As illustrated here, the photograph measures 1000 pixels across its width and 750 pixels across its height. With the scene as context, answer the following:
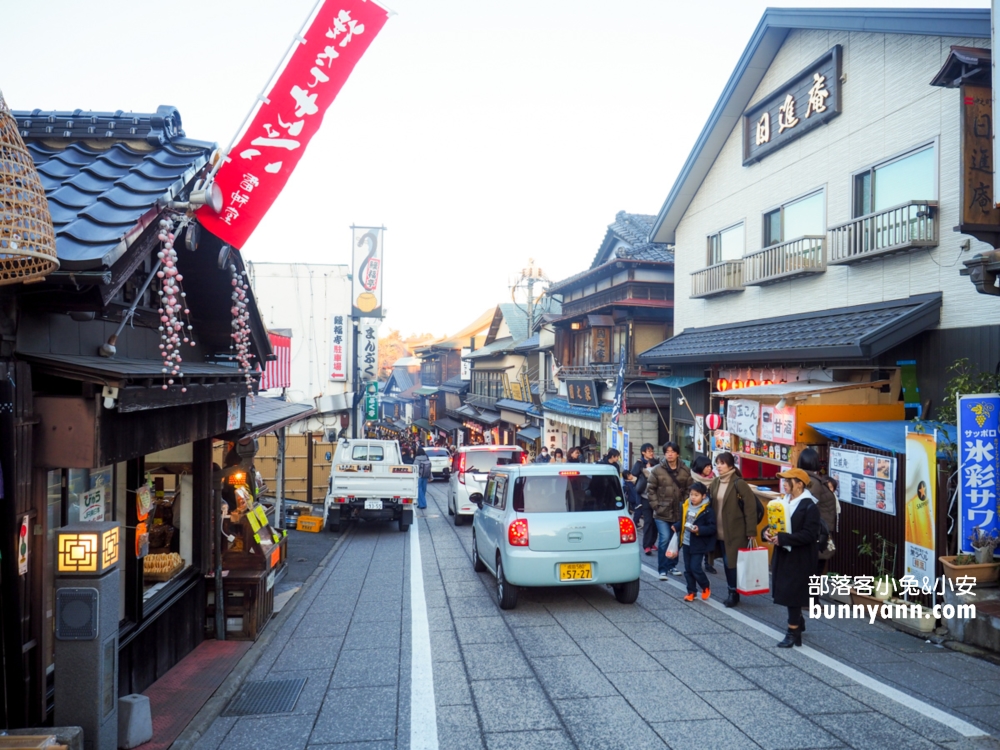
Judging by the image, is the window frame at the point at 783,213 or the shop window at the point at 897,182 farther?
the window frame at the point at 783,213

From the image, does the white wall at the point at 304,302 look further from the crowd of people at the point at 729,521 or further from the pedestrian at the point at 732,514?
the pedestrian at the point at 732,514

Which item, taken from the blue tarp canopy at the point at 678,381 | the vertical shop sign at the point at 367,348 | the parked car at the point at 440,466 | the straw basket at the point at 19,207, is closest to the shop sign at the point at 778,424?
the blue tarp canopy at the point at 678,381

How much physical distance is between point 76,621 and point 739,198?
53.8 ft

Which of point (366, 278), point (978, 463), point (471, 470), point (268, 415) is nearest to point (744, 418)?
point (978, 463)

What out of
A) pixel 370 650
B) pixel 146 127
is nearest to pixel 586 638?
pixel 370 650

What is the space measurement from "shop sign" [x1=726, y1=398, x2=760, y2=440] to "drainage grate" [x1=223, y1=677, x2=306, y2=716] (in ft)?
30.3

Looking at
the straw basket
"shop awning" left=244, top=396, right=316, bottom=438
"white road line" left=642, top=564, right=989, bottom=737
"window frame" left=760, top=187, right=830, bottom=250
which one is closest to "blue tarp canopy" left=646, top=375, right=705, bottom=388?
"window frame" left=760, top=187, right=830, bottom=250

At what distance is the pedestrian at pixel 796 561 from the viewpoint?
23.4 ft

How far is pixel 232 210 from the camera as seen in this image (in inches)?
235

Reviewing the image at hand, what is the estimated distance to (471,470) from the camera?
774 inches

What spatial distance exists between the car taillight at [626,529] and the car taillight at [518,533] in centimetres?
120

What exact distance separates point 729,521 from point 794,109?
10089 mm

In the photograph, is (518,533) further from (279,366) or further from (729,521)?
(279,366)

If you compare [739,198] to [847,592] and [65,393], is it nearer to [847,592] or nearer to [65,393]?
[847,592]
